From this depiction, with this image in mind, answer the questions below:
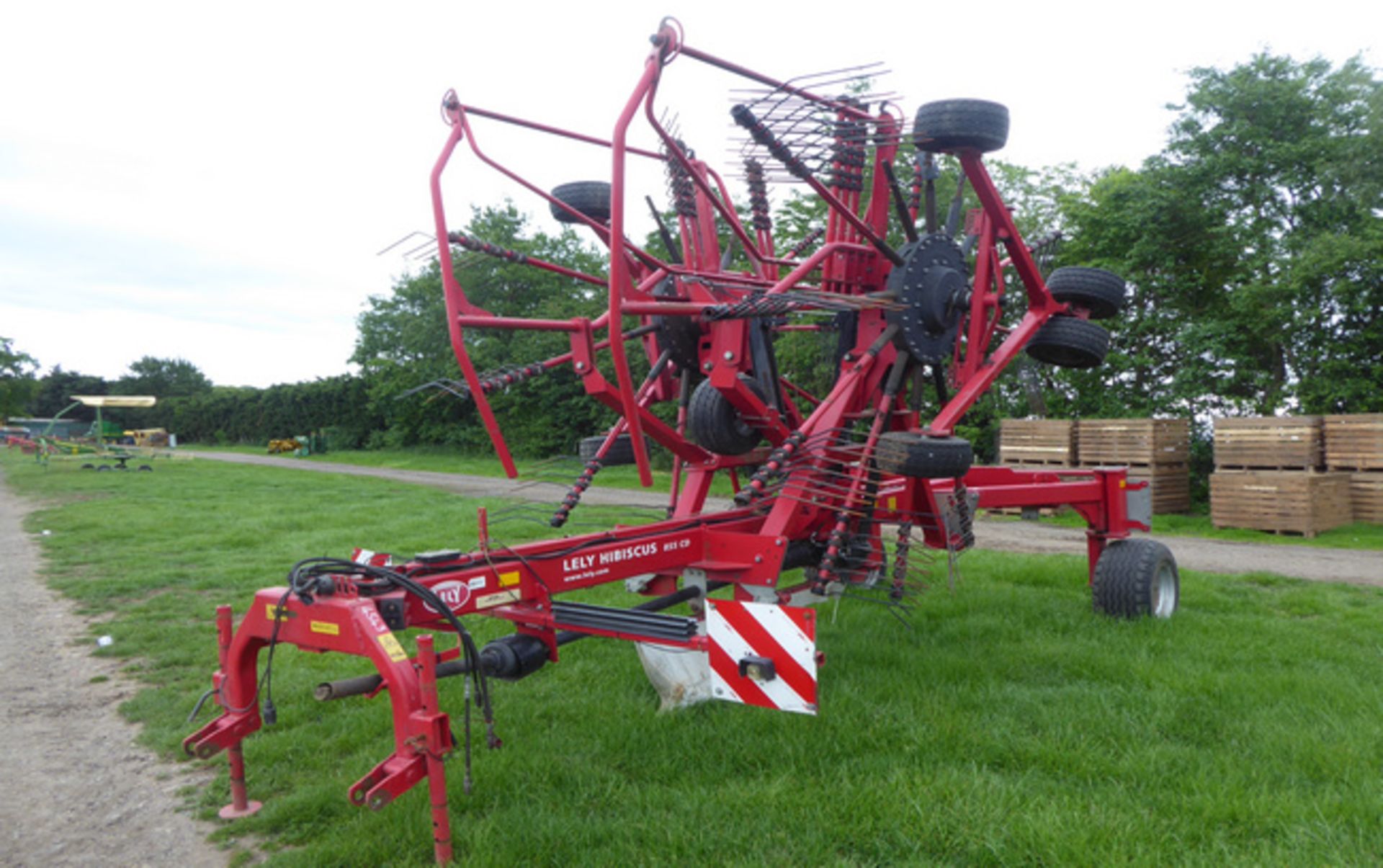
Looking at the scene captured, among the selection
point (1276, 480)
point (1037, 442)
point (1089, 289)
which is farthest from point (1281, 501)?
point (1089, 289)

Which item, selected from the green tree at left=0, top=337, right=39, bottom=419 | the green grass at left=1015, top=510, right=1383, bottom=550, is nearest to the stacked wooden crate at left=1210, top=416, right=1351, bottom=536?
the green grass at left=1015, top=510, right=1383, bottom=550

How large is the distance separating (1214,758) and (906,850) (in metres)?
1.59

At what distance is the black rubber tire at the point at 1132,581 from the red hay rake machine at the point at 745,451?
0.02 m

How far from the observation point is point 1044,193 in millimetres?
18750

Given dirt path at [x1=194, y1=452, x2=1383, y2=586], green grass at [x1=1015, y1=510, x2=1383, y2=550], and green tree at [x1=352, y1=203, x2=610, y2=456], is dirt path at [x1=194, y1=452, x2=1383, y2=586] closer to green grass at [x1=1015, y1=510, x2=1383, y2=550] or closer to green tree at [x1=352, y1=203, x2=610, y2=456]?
green grass at [x1=1015, y1=510, x2=1383, y2=550]

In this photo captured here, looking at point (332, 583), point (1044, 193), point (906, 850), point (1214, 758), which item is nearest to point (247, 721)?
point (332, 583)

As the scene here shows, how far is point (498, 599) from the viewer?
12.6ft

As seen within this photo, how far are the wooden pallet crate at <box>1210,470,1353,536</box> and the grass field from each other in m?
4.52

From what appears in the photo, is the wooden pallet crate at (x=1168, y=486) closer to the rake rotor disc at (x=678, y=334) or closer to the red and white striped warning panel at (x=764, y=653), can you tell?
the rake rotor disc at (x=678, y=334)

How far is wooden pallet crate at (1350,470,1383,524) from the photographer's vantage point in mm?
11438

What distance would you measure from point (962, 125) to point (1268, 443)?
9403 mm

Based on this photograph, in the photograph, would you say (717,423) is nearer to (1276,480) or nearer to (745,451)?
(745,451)

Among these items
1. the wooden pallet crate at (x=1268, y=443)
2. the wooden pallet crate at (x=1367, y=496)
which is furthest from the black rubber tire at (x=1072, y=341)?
the wooden pallet crate at (x=1367, y=496)

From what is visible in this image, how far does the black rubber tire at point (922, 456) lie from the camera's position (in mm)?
4480
